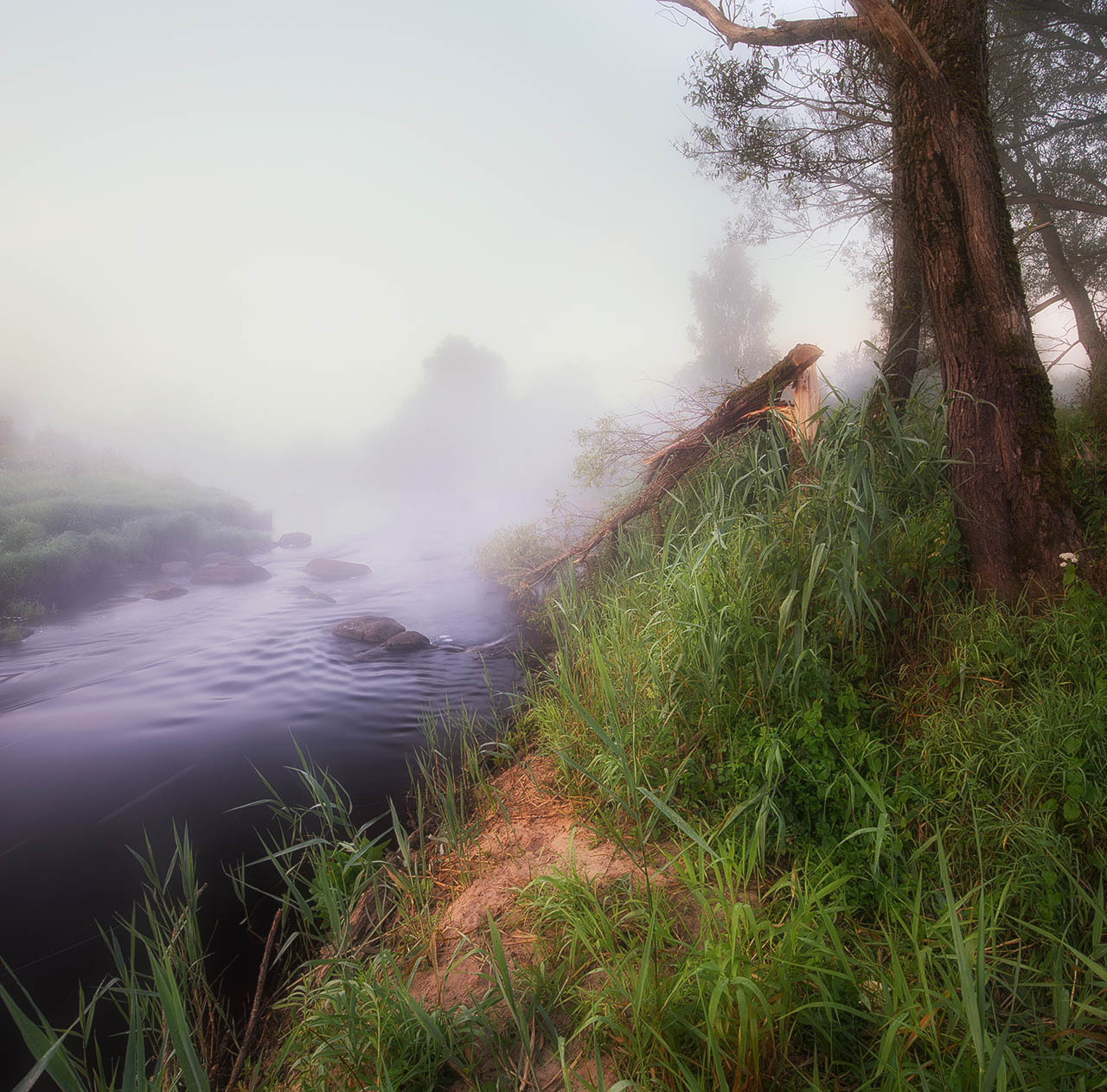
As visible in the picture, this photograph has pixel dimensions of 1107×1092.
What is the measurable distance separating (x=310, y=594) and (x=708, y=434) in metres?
7.09

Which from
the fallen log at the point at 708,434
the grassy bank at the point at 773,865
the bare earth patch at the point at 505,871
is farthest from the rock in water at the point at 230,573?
the bare earth patch at the point at 505,871

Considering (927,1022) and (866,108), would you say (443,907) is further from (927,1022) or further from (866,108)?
(866,108)

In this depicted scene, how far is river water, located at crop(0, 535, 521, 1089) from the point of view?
2.86m

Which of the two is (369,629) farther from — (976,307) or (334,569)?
(976,307)

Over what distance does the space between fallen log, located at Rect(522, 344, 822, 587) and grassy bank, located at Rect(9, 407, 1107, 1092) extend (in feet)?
3.85

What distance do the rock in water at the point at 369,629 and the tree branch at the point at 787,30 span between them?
21.3 feet

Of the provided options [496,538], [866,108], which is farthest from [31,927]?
[866,108]

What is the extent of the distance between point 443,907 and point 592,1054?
99cm

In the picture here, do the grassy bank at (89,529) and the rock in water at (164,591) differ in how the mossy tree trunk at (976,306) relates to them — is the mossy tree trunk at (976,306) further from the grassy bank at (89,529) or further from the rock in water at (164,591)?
the rock in water at (164,591)

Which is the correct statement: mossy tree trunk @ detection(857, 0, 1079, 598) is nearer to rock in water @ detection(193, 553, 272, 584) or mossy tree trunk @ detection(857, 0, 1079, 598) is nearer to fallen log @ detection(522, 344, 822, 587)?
fallen log @ detection(522, 344, 822, 587)

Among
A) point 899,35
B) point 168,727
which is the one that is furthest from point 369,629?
point 899,35

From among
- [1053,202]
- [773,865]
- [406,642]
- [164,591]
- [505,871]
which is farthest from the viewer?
[164,591]

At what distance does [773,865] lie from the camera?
1.85 meters

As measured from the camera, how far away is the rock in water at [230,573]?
8938 millimetres
